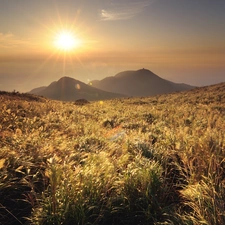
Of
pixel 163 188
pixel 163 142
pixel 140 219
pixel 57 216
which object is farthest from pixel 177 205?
pixel 163 142

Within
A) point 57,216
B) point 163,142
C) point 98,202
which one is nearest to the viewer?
point 57,216

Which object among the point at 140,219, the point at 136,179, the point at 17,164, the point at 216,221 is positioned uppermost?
the point at 17,164

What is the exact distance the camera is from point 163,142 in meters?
6.01

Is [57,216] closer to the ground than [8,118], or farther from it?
closer to the ground

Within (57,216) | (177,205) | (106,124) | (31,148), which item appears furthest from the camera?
(106,124)

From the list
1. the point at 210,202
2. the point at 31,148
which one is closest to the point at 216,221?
the point at 210,202

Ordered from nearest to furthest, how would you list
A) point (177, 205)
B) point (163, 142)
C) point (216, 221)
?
point (216, 221) < point (177, 205) < point (163, 142)

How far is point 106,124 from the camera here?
11953 millimetres

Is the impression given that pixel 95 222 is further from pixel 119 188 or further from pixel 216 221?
pixel 216 221

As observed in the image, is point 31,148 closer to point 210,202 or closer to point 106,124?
point 210,202

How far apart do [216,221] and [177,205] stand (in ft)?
2.81

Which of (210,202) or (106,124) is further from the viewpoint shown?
(106,124)

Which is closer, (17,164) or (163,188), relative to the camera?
(163,188)

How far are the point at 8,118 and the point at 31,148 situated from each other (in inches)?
194
